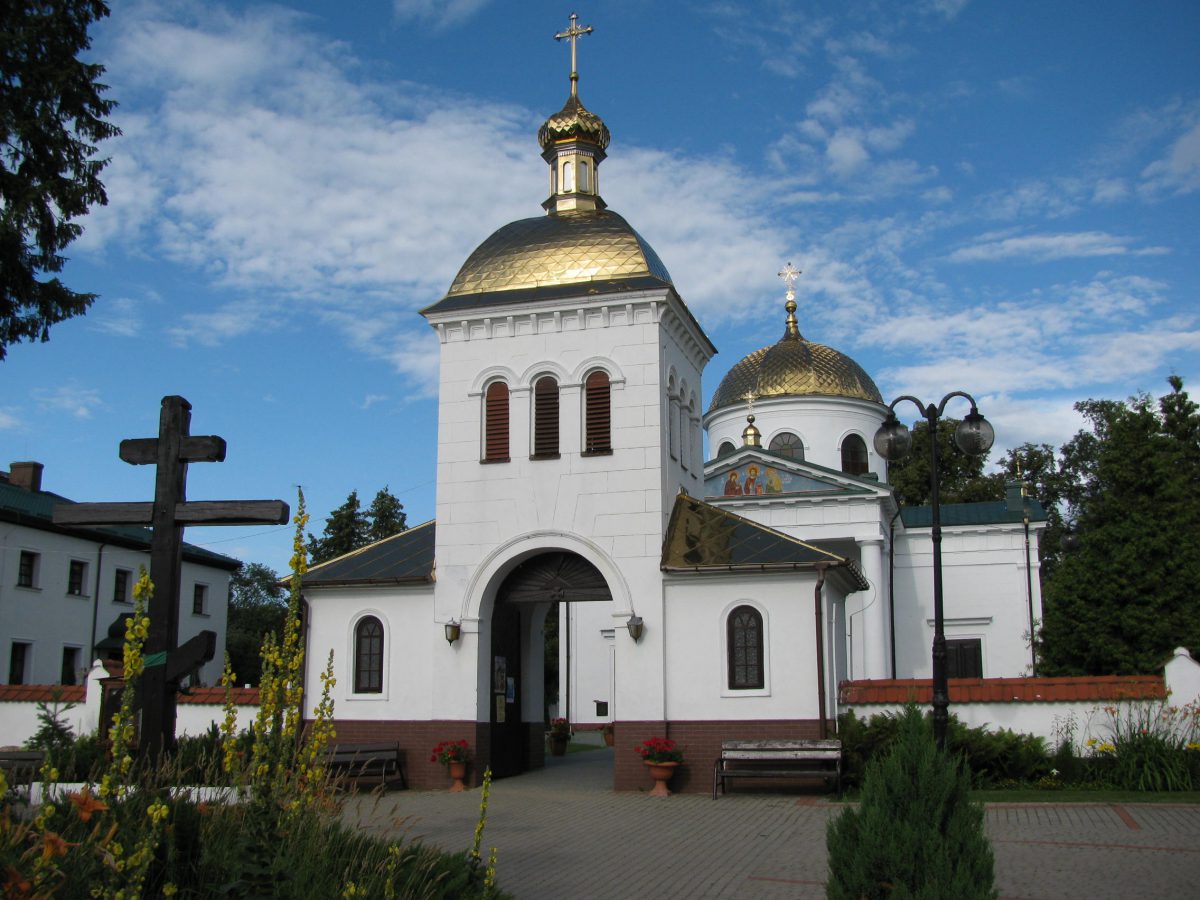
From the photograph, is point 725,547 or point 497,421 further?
point 497,421

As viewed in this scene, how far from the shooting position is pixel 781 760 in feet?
52.7

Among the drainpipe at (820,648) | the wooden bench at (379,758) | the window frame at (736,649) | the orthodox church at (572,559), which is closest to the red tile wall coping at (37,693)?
the orthodox church at (572,559)

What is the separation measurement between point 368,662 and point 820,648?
7.61 metres

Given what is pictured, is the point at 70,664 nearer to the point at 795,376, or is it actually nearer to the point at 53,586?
the point at 53,586

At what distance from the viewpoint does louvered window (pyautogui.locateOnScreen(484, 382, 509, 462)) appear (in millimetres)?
19406

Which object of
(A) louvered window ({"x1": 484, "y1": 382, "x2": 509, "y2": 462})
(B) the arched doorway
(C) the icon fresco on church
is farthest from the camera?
(C) the icon fresco on church

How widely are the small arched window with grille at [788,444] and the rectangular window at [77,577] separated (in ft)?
74.5

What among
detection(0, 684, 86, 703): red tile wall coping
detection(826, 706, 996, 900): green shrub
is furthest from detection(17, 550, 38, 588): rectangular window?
detection(826, 706, 996, 900): green shrub

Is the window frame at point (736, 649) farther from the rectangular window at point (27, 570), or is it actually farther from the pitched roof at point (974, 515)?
the rectangular window at point (27, 570)

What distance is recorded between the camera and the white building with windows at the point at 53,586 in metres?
31.8

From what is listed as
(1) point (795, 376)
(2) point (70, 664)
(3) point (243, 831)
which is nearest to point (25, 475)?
(2) point (70, 664)

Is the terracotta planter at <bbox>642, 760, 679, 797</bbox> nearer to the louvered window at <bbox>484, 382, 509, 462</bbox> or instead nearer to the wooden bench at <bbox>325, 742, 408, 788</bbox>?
the wooden bench at <bbox>325, 742, 408, 788</bbox>

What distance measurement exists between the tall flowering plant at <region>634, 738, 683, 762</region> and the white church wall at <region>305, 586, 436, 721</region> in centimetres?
390

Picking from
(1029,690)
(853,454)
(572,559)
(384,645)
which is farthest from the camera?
(853,454)
